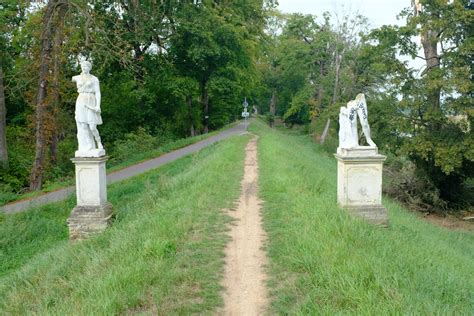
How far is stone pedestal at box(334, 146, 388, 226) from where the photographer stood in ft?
23.3

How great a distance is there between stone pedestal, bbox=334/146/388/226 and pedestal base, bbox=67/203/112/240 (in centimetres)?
472

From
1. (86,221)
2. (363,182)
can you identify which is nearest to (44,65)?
(86,221)

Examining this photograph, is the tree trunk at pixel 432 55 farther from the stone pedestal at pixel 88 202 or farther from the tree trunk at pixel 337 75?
the stone pedestal at pixel 88 202

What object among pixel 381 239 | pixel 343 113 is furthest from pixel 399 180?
pixel 381 239

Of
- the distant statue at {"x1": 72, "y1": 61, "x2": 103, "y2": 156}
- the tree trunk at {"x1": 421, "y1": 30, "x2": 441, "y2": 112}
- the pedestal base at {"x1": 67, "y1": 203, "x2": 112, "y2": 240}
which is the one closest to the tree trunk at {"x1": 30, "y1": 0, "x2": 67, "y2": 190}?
the distant statue at {"x1": 72, "y1": 61, "x2": 103, "y2": 156}

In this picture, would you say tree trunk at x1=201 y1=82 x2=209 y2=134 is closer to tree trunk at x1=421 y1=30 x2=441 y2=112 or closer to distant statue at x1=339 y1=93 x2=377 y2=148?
tree trunk at x1=421 y1=30 x2=441 y2=112

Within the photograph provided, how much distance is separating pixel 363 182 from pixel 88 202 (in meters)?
5.33

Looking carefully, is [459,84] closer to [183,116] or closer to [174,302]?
[174,302]

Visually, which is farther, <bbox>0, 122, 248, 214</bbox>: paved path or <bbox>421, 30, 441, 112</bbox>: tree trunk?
<bbox>421, 30, 441, 112</bbox>: tree trunk

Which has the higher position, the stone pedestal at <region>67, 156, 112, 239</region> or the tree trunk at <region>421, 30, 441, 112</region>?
the tree trunk at <region>421, 30, 441, 112</region>

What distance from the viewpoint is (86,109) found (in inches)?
333

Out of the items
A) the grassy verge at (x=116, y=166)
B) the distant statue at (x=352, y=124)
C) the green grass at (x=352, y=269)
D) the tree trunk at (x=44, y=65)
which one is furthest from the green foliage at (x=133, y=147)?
the green grass at (x=352, y=269)

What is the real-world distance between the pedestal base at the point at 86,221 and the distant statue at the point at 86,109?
1.14m

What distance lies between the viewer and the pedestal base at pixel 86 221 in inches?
325
